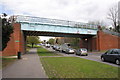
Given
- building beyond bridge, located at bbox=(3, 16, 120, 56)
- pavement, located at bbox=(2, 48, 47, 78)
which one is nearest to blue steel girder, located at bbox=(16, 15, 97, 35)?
building beyond bridge, located at bbox=(3, 16, 120, 56)

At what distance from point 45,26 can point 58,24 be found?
2.76 m

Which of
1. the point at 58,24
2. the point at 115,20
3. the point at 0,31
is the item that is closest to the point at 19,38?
the point at 58,24

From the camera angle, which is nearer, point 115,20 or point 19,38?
point 19,38

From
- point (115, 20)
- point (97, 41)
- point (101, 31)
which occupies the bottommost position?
point (97, 41)

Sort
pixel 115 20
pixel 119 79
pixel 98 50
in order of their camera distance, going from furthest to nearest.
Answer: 1. pixel 115 20
2. pixel 98 50
3. pixel 119 79

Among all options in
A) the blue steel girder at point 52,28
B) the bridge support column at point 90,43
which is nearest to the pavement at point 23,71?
the blue steel girder at point 52,28

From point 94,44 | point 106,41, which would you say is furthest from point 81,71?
point 106,41

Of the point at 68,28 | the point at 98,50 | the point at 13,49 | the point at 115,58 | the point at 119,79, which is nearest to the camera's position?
the point at 119,79

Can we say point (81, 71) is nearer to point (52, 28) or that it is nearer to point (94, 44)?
point (52, 28)

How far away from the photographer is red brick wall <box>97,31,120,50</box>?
3234 cm

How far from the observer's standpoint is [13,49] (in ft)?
73.6

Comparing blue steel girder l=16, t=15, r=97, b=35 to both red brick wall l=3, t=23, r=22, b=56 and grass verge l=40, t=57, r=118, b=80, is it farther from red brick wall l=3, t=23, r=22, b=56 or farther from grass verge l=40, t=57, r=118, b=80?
grass verge l=40, t=57, r=118, b=80

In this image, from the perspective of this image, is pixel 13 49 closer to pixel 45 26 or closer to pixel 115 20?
pixel 45 26

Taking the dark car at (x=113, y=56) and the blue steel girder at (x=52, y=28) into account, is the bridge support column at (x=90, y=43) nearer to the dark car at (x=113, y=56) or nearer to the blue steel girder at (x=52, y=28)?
the blue steel girder at (x=52, y=28)
